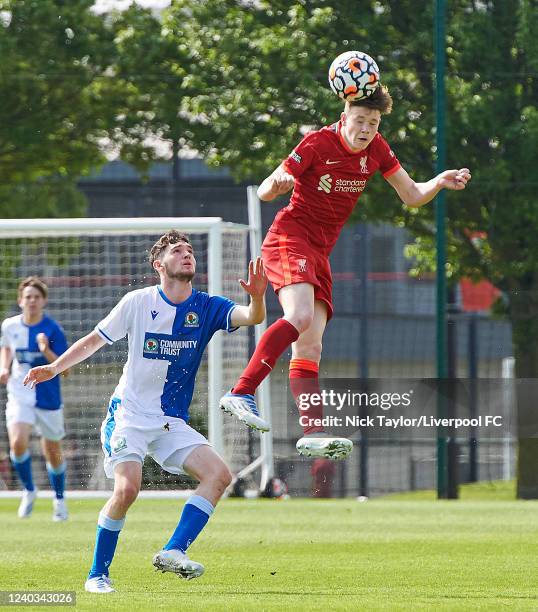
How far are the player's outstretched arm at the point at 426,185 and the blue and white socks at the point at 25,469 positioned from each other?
528 cm

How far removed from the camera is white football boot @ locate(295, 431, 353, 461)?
7.99 meters

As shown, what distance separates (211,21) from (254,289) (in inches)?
356

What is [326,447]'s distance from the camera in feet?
26.2

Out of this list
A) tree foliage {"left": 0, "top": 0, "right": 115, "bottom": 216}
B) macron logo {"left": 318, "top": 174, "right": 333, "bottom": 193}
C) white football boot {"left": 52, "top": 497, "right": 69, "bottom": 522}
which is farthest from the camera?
tree foliage {"left": 0, "top": 0, "right": 115, "bottom": 216}

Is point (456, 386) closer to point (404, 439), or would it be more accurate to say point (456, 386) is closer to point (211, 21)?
point (404, 439)

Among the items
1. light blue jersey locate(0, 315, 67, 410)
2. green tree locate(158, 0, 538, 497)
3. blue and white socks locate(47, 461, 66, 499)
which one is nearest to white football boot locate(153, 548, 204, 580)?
blue and white socks locate(47, 461, 66, 499)

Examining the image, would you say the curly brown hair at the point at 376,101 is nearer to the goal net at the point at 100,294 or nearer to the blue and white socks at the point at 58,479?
the blue and white socks at the point at 58,479

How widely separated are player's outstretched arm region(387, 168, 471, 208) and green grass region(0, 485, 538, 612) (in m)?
2.22

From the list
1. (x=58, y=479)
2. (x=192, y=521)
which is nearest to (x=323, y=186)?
(x=192, y=521)

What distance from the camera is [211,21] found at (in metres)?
15.9

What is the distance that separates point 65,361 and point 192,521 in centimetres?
106

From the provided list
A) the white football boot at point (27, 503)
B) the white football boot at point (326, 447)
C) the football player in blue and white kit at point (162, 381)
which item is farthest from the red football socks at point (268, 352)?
the white football boot at point (27, 503)

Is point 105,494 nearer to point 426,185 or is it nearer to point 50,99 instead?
point 50,99

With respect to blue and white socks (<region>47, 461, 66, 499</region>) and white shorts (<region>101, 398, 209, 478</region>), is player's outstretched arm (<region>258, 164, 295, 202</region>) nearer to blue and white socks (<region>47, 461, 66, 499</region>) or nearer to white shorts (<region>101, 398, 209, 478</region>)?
white shorts (<region>101, 398, 209, 478</region>)
